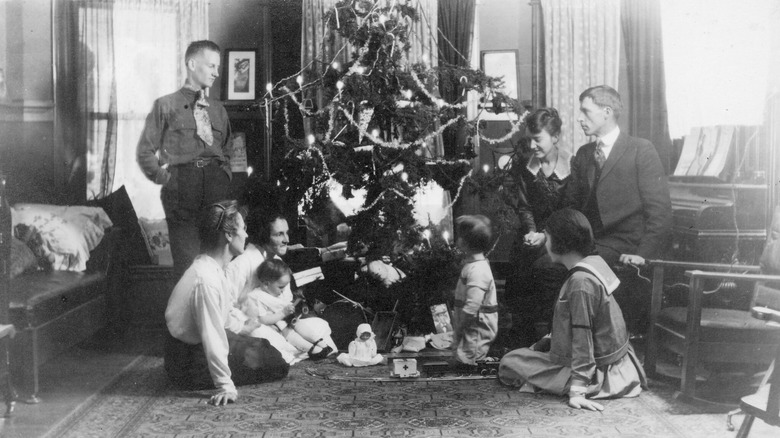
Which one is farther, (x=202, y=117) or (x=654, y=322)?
(x=202, y=117)

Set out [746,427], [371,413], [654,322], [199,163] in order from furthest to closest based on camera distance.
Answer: [199,163], [654,322], [371,413], [746,427]

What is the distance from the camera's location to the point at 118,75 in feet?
20.7

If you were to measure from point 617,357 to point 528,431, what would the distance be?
0.78m

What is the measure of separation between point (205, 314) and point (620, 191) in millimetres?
2593

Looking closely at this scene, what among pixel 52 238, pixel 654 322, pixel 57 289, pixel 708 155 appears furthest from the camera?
pixel 708 155

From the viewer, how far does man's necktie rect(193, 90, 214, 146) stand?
4508mm

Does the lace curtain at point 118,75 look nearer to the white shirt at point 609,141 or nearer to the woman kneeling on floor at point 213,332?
the woman kneeling on floor at point 213,332

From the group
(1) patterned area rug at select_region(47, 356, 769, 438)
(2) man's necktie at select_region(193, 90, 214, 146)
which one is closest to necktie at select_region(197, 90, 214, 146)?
(2) man's necktie at select_region(193, 90, 214, 146)

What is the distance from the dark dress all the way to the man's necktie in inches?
81.1

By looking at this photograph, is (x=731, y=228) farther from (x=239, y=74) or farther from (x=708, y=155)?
(x=239, y=74)

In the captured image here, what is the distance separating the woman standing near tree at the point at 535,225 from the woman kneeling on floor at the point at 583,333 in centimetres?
88

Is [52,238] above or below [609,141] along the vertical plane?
below

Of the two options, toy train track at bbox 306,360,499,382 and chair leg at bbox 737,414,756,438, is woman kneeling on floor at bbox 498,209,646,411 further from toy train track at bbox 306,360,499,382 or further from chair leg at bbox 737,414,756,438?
chair leg at bbox 737,414,756,438

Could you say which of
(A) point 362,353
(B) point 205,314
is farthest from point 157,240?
(B) point 205,314
